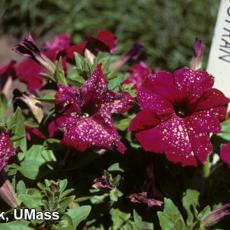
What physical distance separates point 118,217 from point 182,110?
0.94 feet

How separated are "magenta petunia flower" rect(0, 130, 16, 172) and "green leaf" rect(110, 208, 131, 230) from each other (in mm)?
287

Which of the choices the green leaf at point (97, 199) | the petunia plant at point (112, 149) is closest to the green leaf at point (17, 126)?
the petunia plant at point (112, 149)

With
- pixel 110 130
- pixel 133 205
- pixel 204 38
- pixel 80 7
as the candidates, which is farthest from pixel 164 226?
pixel 80 7

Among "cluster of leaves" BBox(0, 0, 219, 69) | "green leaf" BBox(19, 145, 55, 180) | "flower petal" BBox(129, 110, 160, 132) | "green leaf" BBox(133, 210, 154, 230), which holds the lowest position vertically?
"green leaf" BBox(133, 210, 154, 230)

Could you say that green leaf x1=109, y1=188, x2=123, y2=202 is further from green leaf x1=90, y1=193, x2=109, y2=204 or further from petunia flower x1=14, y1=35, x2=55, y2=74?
petunia flower x1=14, y1=35, x2=55, y2=74

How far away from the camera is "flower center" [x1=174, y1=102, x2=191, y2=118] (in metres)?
1.22

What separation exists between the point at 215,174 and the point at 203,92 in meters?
0.31

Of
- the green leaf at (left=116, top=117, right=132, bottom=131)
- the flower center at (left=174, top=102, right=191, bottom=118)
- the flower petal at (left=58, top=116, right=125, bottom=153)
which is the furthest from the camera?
the green leaf at (left=116, top=117, right=132, bottom=131)

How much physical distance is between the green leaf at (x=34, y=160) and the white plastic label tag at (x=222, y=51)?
0.45 metres

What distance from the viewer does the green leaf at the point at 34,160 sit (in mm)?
1299

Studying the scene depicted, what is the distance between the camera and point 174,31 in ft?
9.68

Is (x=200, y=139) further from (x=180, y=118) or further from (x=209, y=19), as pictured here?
(x=209, y=19)

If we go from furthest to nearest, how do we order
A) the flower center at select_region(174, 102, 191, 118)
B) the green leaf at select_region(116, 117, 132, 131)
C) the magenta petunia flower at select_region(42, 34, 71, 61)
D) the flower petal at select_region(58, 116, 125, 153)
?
the magenta petunia flower at select_region(42, 34, 71, 61) < the green leaf at select_region(116, 117, 132, 131) < the flower center at select_region(174, 102, 191, 118) < the flower petal at select_region(58, 116, 125, 153)

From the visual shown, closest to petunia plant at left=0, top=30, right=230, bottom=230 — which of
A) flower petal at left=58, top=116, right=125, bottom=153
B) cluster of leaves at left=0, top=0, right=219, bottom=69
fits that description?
flower petal at left=58, top=116, right=125, bottom=153
